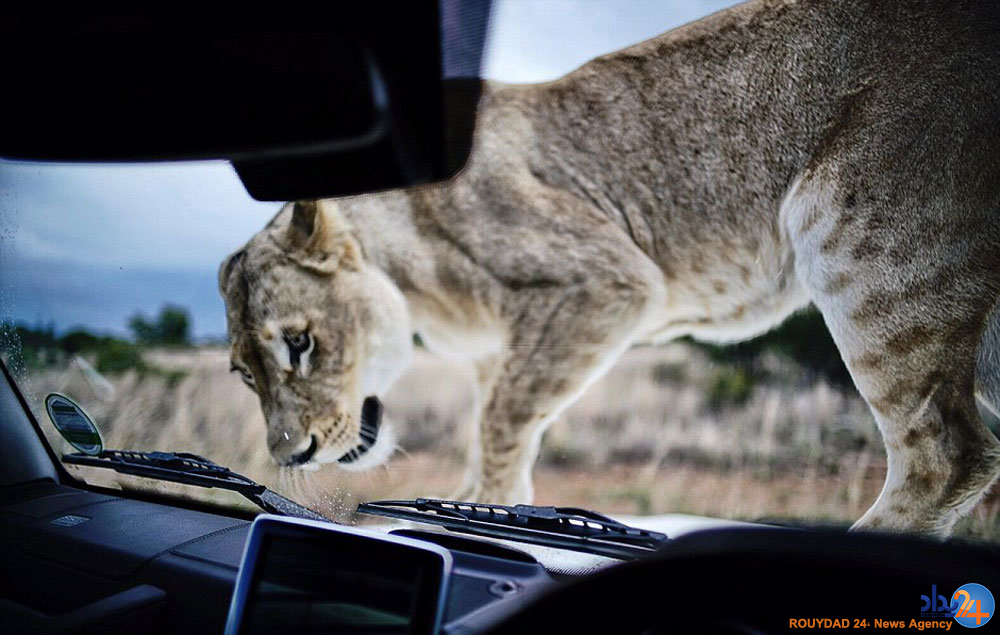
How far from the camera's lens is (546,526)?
7.17 ft

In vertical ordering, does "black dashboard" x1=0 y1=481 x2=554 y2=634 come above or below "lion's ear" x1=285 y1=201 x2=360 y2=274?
below

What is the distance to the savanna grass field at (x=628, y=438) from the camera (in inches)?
82.0

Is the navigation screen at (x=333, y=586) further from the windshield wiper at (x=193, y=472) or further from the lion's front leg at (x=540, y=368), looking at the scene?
the lion's front leg at (x=540, y=368)

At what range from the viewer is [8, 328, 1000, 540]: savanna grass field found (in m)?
2.08

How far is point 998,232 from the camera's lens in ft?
6.12

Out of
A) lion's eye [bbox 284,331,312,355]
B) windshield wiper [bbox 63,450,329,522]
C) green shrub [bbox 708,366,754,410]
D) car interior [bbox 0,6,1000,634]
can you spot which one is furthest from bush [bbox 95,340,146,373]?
green shrub [bbox 708,366,754,410]

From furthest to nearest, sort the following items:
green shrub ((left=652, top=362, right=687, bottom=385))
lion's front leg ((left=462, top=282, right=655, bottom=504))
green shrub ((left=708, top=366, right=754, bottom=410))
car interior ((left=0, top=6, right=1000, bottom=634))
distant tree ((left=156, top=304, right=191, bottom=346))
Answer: distant tree ((left=156, top=304, right=191, bottom=346)) < lion's front leg ((left=462, top=282, right=655, bottom=504)) < green shrub ((left=652, top=362, right=687, bottom=385)) < green shrub ((left=708, top=366, right=754, bottom=410)) < car interior ((left=0, top=6, right=1000, bottom=634))

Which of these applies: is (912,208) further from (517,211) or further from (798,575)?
(798,575)

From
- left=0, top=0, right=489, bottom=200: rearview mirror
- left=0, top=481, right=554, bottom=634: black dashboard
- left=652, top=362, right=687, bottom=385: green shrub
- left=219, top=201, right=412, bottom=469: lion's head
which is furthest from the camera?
left=219, top=201, right=412, bottom=469: lion's head

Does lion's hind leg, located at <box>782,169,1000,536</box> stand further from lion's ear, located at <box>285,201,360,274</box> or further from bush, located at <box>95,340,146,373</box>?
bush, located at <box>95,340,146,373</box>

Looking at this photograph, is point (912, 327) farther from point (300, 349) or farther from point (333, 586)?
point (300, 349)

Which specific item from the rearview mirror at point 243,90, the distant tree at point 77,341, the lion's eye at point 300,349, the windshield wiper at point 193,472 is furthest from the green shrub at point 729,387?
the distant tree at point 77,341

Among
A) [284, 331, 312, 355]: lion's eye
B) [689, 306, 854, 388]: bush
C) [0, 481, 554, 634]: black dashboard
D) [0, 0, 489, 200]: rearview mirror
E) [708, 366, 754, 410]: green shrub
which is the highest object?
[0, 0, 489, 200]: rearview mirror

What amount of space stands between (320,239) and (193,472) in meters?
0.94
